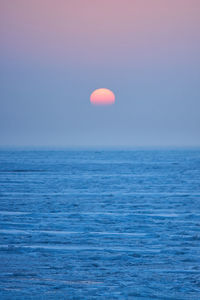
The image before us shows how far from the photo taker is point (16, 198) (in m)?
13.6

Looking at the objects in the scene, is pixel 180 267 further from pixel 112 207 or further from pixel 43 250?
pixel 112 207

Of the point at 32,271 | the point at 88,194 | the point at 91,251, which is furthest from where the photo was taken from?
the point at 88,194

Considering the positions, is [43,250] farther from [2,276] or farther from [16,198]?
[16,198]

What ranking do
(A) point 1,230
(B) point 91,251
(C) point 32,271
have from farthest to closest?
(A) point 1,230
(B) point 91,251
(C) point 32,271

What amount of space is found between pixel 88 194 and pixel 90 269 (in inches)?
377

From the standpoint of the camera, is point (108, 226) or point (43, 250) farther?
point (108, 226)

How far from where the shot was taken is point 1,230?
8164 millimetres

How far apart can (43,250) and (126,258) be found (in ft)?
3.86

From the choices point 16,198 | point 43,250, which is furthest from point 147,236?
point 16,198

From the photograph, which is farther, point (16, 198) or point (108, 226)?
point (16, 198)

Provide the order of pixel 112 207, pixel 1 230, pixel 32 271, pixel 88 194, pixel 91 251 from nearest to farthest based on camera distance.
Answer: pixel 32 271 < pixel 91 251 < pixel 1 230 < pixel 112 207 < pixel 88 194

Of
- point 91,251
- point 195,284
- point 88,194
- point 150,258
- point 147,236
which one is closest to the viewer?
point 195,284

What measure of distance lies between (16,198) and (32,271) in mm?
8362

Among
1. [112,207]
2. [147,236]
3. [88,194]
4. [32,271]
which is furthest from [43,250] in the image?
[88,194]
